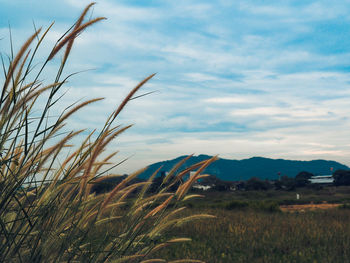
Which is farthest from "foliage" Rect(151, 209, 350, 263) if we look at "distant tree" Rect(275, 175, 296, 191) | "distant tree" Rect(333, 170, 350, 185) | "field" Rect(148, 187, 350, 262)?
"distant tree" Rect(333, 170, 350, 185)

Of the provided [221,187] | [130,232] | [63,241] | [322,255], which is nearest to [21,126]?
[63,241]

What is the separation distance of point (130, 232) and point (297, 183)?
52599mm

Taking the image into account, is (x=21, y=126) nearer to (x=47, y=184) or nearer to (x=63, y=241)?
(x=47, y=184)

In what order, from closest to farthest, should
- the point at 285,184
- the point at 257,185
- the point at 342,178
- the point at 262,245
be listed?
the point at 262,245, the point at 257,185, the point at 285,184, the point at 342,178

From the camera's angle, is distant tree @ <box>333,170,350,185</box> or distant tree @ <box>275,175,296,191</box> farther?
distant tree @ <box>333,170,350,185</box>

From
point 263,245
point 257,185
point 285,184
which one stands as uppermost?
point 263,245

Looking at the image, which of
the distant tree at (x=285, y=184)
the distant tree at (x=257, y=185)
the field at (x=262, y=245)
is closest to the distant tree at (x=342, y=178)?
the distant tree at (x=285, y=184)

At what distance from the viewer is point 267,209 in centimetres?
1193

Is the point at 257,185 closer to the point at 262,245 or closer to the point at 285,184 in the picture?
the point at 285,184

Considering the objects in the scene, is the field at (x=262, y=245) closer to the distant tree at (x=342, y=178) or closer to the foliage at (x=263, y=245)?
the foliage at (x=263, y=245)

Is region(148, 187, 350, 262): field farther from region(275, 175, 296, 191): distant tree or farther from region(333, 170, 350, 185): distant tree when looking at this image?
region(333, 170, 350, 185): distant tree

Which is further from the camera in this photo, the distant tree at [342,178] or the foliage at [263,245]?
the distant tree at [342,178]

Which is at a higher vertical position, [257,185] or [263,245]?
[263,245]

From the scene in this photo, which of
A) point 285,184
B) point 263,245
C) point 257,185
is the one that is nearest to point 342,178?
point 285,184
